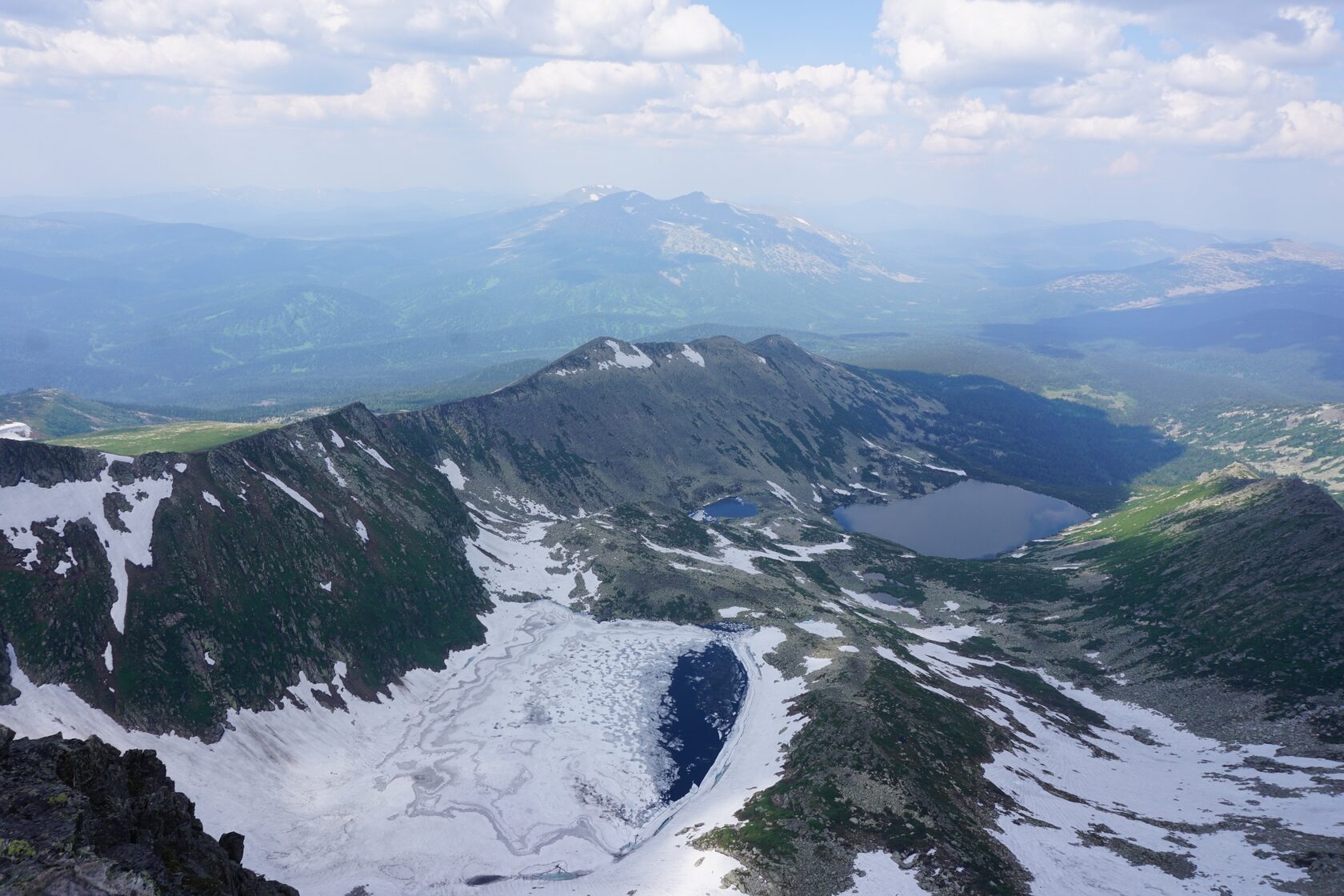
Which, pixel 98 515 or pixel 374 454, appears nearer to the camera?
pixel 98 515

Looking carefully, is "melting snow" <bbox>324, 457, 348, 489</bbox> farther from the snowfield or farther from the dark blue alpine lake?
the dark blue alpine lake

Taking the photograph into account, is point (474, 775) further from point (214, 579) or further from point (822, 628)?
point (822, 628)

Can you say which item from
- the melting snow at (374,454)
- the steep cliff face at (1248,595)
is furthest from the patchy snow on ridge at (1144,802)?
the melting snow at (374,454)

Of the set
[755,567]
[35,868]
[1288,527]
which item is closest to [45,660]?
[35,868]

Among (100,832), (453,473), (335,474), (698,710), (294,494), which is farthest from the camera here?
(453,473)

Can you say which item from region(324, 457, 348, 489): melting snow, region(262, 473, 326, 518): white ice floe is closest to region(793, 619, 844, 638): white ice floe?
region(262, 473, 326, 518): white ice floe

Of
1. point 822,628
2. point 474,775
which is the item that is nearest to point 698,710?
point 822,628

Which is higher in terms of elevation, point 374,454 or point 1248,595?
point 374,454
